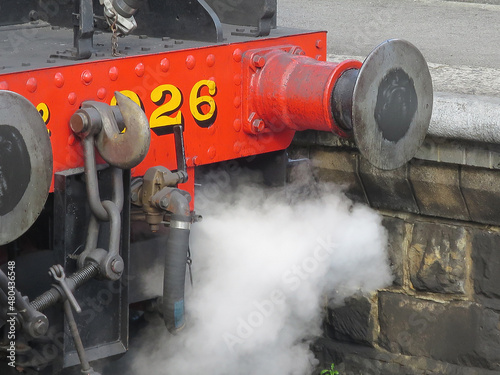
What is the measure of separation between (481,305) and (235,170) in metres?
0.94

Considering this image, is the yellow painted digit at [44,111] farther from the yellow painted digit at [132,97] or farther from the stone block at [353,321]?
the stone block at [353,321]

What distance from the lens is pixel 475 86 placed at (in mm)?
3182

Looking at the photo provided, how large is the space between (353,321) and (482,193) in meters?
0.74

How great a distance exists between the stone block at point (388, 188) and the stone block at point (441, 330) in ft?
1.05

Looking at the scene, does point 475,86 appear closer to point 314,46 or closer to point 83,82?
point 314,46

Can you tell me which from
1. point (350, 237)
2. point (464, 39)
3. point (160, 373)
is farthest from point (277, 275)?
point (464, 39)

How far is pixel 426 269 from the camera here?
308 cm

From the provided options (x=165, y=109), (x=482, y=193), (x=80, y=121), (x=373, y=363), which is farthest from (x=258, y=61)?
(x=373, y=363)

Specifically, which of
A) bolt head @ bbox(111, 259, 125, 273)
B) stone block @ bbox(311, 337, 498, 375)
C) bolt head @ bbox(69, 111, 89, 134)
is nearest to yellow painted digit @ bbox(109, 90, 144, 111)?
bolt head @ bbox(69, 111, 89, 134)

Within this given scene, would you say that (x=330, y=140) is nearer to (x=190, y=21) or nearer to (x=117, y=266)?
(x=190, y=21)

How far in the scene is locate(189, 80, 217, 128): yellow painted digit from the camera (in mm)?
2621

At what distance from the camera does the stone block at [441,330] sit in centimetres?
298

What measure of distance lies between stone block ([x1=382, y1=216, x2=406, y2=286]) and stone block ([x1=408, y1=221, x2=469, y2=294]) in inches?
1.4

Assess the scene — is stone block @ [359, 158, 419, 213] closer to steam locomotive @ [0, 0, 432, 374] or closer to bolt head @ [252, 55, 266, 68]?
steam locomotive @ [0, 0, 432, 374]
